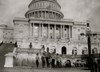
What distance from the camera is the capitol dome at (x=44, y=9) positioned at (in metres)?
103

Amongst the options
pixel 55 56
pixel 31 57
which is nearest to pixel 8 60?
pixel 31 57

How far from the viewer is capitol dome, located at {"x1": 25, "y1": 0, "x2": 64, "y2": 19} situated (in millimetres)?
103250

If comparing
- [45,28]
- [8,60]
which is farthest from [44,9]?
[8,60]

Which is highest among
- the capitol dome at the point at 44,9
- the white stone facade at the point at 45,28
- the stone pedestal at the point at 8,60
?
the capitol dome at the point at 44,9

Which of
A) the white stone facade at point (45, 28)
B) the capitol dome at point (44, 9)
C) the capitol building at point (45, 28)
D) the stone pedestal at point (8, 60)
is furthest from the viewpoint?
the capitol dome at point (44, 9)

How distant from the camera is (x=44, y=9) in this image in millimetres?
103312

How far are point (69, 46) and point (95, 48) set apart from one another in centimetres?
1023

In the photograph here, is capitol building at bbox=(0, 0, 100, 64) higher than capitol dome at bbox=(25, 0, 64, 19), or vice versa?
capitol dome at bbox=(25, 0, 64, 19)

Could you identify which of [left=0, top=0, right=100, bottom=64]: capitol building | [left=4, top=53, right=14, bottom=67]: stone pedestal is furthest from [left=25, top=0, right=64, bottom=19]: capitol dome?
[left=4, top=53, right=14, bottom=67]: stone pedestal

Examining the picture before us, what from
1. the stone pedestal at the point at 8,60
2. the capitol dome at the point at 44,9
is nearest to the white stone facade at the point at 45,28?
the capitol dome at the point at 44,9

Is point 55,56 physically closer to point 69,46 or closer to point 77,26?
point 69,46

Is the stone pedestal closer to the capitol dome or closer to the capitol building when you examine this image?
the capitol building

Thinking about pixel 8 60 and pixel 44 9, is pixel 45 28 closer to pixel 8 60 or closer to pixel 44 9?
pixel 44 9

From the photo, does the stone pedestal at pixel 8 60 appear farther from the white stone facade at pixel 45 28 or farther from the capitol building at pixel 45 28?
the white stone facade at pixel 45 28
